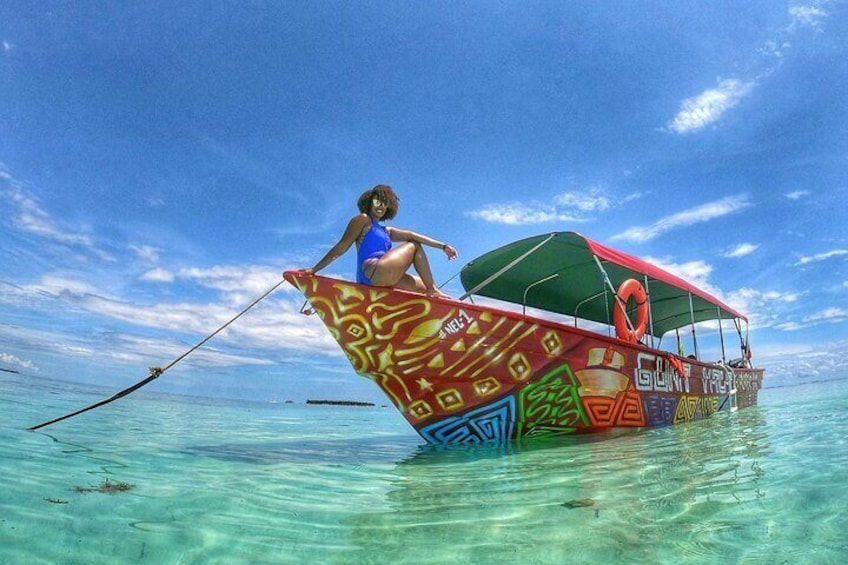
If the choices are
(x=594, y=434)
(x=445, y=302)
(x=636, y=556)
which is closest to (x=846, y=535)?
(x=636, y=556)

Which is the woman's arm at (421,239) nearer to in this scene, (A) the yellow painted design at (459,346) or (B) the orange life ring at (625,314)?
(A) the yellow painted design at (459,346)

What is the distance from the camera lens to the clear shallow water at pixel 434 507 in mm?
1771

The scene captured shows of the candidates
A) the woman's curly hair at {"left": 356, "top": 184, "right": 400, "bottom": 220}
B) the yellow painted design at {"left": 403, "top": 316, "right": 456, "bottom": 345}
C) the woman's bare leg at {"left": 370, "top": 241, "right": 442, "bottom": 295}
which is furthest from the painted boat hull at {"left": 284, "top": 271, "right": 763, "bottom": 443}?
the woman's curly hair at {"left": 356, "top": 184, "right": 400, "bottom": 220}

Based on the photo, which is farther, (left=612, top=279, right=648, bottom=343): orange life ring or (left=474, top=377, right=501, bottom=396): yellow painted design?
(left=612, top=279, right=648, bottom=343): orange life ring

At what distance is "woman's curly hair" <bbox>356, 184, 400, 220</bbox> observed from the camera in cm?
496

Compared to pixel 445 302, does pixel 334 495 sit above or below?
below

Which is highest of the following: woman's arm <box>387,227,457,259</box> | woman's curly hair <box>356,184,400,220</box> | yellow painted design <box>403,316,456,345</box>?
woman's curly hair <box>356,184,400,220</box>

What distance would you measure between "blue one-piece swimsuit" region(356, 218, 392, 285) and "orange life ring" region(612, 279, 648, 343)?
362cm

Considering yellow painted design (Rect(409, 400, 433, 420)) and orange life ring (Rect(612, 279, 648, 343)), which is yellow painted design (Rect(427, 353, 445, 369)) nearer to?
yellow painted design (Rect(409, 400, 433, 420))

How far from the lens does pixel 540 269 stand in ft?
26.8

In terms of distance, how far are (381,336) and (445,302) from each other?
75cm

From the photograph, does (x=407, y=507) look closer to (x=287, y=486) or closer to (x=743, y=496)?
(x=287, y=486)

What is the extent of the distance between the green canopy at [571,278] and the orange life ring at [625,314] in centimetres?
19

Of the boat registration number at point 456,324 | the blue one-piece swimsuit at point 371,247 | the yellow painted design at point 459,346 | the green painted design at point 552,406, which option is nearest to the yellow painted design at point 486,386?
the green painted design at point 552,406
